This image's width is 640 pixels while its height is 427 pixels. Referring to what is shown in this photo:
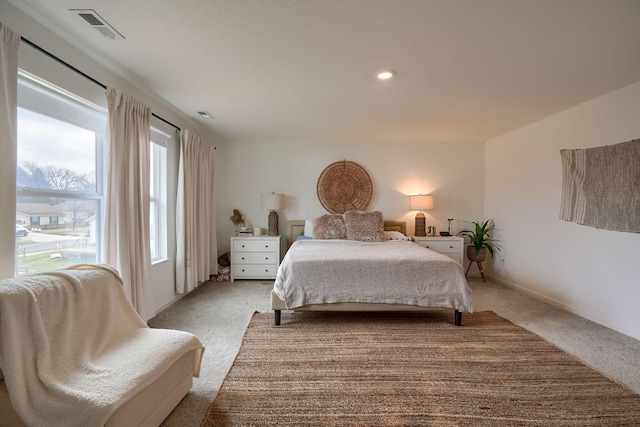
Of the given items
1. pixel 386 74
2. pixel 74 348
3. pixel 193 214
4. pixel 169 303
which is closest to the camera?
pixel 74 348

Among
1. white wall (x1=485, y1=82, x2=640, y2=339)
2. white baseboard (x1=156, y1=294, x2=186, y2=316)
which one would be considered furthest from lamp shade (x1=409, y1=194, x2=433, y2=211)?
white baseboard (x1=156, y1=294, x2=186, y2=316)

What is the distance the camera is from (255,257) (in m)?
4.29

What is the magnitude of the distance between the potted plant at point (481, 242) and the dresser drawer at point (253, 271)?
121 inches

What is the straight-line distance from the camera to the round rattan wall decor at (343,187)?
4.73 metres

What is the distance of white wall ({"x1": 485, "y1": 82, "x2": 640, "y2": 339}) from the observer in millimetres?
2617

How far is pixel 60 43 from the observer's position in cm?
189

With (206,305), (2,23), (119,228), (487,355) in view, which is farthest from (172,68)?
(487,355)

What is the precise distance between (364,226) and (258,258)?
1.68m

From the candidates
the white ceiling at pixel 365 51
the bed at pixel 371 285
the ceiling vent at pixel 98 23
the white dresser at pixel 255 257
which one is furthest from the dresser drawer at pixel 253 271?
the ceiling vent at pixel 98 23

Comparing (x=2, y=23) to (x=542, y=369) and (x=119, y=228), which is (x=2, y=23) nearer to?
(x=119, y=228)

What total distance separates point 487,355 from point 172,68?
340cm

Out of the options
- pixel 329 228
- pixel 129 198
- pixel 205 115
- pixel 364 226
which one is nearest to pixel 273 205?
pixel 329 228

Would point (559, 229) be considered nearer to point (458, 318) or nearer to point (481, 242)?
point (481, 242)

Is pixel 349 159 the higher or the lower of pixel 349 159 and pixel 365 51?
the lower
